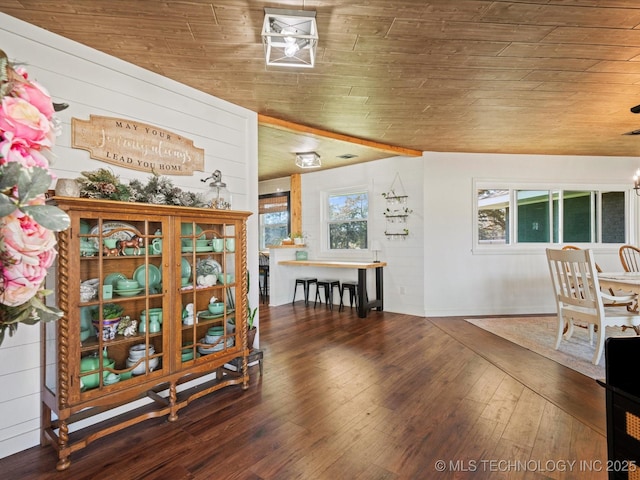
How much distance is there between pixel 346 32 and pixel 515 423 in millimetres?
2808

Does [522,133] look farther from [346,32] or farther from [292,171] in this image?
[292,171]

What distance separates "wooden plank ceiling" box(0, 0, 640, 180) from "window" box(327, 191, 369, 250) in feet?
6.80

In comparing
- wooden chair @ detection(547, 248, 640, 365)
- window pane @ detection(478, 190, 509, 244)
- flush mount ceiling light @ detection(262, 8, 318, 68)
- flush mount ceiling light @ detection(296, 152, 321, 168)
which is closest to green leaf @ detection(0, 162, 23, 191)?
flush mount ceiling light @ detection(262, 8, 318, 68)

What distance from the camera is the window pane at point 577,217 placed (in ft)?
17.4

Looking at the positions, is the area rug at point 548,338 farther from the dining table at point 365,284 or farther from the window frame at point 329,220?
the window frame at point 329,220

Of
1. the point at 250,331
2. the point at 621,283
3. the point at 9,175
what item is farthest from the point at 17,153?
the point at 621,283

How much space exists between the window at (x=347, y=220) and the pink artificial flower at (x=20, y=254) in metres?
5.44

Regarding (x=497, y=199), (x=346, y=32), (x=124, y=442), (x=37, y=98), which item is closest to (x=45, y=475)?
(x=124, y=442)

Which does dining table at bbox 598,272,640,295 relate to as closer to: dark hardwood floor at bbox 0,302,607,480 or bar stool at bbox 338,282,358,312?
dark hardwood floor at bbox 0,302,607,480

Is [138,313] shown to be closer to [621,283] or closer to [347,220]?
[621,283]

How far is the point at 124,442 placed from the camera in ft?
6.49

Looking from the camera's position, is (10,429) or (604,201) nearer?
(10,429)

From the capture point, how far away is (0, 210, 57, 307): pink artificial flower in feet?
1.50

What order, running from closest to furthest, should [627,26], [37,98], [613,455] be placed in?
[37,98]
[613,455]
[627,26]
